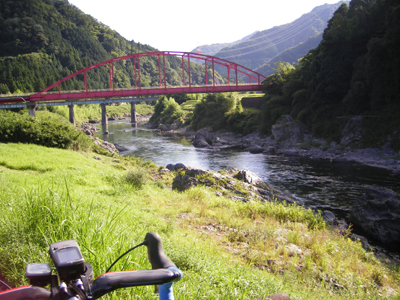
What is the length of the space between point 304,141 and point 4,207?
1402 inches

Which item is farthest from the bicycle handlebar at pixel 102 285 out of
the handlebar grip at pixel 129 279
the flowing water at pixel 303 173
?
the flowing water at pixel 303 173

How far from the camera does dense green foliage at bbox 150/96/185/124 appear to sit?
222ft

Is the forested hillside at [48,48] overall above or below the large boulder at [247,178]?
above

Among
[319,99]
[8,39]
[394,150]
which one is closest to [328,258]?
[394,150]

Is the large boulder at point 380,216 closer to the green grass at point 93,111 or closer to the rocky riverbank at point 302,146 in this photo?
the rocky riverbank at point 302,146

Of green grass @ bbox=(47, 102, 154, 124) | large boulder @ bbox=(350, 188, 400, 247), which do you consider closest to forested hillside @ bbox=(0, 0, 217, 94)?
green grass @ bbox=(47, 102, 154, 124)

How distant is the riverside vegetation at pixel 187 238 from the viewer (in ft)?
12.8

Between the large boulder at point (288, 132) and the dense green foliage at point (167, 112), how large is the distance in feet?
95.5

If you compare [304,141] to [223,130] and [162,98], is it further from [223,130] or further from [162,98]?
[162,98]

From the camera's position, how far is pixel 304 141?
36.4 meters

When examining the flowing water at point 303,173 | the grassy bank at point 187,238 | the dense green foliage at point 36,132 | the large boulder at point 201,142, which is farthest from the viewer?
the large boulder at point 201,142

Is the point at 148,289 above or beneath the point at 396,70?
beneath

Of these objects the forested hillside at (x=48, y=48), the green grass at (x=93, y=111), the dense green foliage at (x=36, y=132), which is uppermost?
the forested hillside at (x=48, y=48)

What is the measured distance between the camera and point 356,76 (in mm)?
32469
